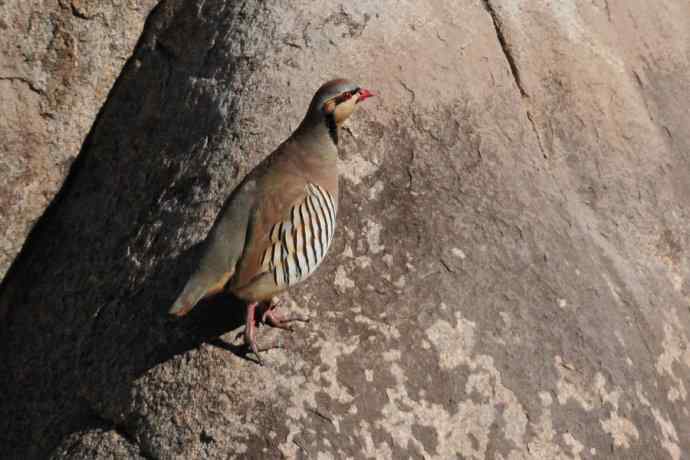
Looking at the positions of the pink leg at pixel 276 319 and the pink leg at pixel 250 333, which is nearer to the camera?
the pink leg at pixel 250 333

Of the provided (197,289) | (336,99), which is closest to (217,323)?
(197,289)

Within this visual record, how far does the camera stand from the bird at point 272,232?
17.2 ft

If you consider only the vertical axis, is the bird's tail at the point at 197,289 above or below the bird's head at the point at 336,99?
below

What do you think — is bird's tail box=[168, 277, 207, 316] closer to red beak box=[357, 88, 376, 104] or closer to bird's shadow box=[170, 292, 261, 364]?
bird's shadow box=[170, 292, 261, 364]

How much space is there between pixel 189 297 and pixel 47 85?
2612 mm

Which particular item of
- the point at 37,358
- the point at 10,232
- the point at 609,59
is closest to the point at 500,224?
the point at 609,59

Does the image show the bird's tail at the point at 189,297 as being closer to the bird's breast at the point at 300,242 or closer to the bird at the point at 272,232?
the bird at the point at 272,232

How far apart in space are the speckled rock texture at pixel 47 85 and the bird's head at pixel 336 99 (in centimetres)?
203

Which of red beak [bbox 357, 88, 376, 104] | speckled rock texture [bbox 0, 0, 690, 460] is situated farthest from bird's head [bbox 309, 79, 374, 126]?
speckled rock texture [bbox 0, 0, 690, 460]

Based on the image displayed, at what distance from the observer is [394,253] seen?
5.71 meters

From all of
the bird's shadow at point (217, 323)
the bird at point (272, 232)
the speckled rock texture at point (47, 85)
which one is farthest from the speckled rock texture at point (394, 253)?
the bird at point (272, 232)

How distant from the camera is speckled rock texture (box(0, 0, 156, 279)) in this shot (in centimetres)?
699

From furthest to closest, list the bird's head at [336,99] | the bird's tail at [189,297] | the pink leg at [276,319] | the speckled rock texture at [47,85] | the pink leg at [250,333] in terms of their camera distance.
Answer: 1. the speckled rock texture at [47,85]
2. the bird's head at [336,99]
3. the pink leg at [276,319]
4. the pink leg at [250,333]
5. the bird's tail at [189,297]

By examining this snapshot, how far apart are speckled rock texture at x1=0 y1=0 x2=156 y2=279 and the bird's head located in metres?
2.03
